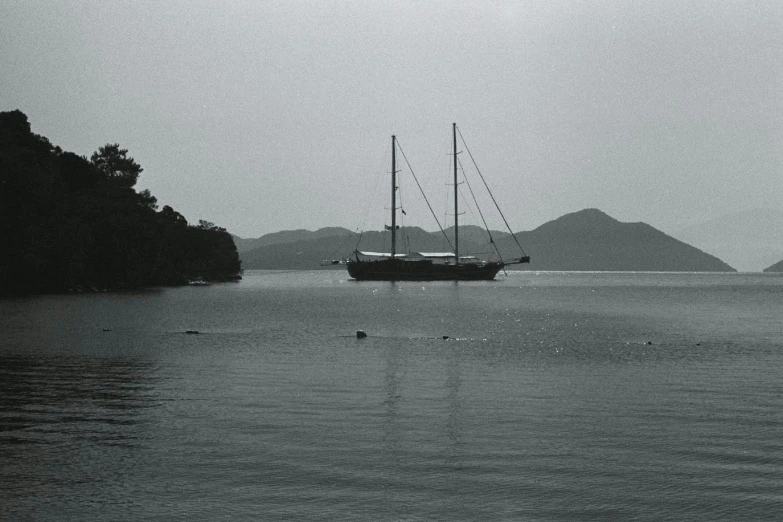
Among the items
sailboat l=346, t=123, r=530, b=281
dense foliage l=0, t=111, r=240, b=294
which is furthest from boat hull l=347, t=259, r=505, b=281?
dense foliage l=0, t=111, r=240, b=294

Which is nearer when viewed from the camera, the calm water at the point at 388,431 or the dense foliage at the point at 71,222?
the calm water at the point at 388,431

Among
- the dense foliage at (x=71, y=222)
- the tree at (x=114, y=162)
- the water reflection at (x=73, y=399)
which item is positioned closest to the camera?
the water reflection at (x=73, y=399)

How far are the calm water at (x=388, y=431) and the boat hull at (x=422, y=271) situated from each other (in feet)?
447

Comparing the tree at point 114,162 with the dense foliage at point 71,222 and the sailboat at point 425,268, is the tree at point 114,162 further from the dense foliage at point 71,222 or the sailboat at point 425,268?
the sailboat at point 425,268

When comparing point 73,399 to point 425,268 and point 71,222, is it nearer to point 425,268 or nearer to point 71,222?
point 71,222

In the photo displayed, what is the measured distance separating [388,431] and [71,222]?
87533mm

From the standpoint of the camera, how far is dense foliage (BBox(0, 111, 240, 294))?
282 feet

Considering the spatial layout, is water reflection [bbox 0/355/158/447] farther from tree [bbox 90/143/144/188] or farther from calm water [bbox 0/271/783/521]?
tree [bbox 90/143/144/188]

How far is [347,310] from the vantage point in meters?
80.2

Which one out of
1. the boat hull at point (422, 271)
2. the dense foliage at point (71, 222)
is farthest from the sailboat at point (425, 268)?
the dense foliage at point (71, 222)

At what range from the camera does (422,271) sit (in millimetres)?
179625

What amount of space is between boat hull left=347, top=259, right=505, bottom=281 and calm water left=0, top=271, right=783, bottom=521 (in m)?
136

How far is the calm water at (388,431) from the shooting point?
41.7 feet

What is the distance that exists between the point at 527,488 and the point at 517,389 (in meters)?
13.0
